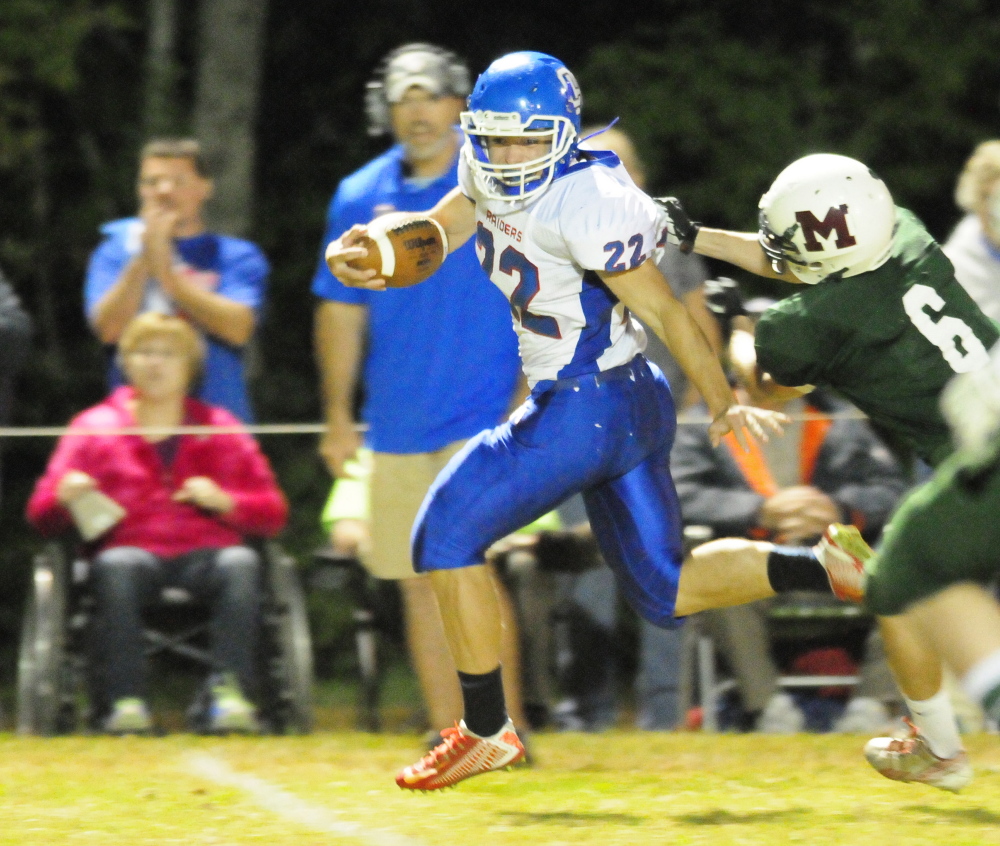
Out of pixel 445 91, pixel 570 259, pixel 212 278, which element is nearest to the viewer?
pixel 570 259

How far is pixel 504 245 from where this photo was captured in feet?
17.3

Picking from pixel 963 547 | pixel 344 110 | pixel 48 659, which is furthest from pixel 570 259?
pixel 344 110

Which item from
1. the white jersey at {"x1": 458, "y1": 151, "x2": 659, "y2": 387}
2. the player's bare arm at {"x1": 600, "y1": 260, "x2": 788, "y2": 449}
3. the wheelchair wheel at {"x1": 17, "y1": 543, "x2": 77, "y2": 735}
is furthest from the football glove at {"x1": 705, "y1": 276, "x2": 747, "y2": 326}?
the wheelchair wheel at {"x1": 17, "y1": 543, "x2": 77, "y2": 735}

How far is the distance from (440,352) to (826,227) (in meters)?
1.77

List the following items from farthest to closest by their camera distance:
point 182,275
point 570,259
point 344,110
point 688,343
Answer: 1. point 344,110
2. point 182,275
3. point 570,259
4. point 688,343

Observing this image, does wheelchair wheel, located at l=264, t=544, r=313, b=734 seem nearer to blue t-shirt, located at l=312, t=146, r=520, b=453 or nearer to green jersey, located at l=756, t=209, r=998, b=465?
blue t-shirt, located at l=312, t=146, r=520, b=453

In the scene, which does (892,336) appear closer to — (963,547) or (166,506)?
(963,547)

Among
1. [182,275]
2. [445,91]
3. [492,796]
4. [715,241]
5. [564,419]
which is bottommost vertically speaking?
[492,796]

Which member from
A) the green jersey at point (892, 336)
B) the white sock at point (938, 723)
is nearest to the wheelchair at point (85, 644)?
the white sock at point (938, 723)

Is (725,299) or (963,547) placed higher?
(725,299)

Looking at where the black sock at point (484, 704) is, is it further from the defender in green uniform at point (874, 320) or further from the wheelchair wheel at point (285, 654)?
the wheelchair wheel at point (285, 654)

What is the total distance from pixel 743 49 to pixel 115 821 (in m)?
8.59

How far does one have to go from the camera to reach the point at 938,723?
17.0 feet

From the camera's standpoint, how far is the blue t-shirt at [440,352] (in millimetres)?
6332
